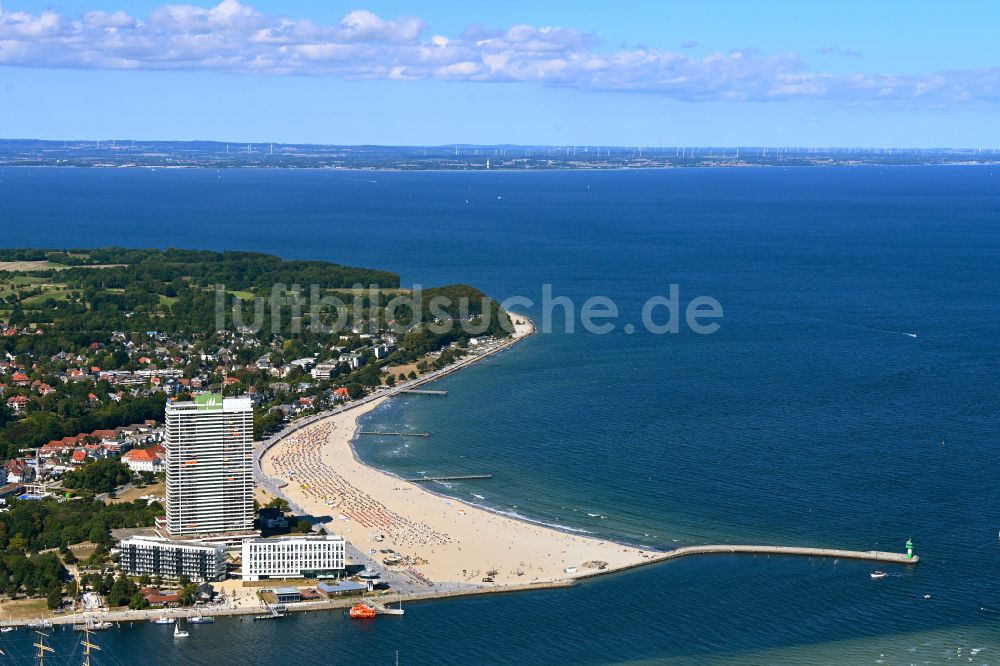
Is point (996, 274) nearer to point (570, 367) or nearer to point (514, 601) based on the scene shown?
point (570, 367)

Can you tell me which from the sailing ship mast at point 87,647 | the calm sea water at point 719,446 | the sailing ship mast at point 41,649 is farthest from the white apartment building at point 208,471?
the sailing ship mast at point 41,649

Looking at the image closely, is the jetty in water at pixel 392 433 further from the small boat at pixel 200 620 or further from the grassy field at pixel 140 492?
the small boat at pixel 200 620

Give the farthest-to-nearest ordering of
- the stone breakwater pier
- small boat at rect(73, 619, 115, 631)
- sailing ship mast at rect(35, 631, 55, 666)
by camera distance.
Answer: the stone breakwater pier → small boat at rect(73, 619, 115, 631) → sailing ship mast at rect(35, 631, 55, 666)

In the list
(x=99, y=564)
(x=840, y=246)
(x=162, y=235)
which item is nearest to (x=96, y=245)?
(x=162, y=235)

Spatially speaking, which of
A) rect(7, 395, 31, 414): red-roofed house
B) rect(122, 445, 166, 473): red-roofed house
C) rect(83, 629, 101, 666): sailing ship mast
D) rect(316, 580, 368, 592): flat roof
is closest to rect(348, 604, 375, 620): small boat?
rect(316, 580, 368, 592): flat roof

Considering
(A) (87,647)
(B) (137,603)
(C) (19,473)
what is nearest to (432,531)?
(B) (137,603)

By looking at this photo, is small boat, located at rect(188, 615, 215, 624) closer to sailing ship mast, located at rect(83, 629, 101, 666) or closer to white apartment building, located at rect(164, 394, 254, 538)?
sailing ship mast, located at rect(83, 629, 101, 666)

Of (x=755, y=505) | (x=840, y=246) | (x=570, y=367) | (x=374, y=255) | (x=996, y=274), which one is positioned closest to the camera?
(x=755, y=505)

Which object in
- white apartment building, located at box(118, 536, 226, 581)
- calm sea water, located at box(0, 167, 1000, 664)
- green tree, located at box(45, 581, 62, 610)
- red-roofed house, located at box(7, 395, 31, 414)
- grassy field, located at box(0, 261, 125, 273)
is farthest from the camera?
grassy field, located at box(0, 261, 125, 273)
